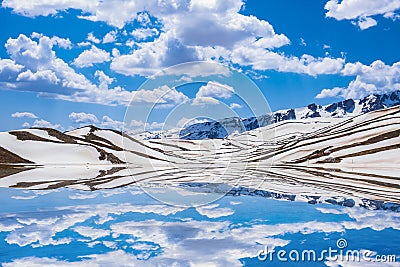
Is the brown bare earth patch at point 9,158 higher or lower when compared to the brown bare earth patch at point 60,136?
lower

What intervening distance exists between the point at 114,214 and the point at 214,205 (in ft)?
25.0

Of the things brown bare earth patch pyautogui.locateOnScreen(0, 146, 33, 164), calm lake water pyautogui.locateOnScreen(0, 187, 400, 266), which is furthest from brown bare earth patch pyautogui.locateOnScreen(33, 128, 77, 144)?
calm lake water pyautogui.locateOnScreen(0, 187, 400, 266)

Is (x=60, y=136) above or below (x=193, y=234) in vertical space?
Result: above

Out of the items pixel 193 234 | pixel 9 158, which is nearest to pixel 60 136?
pixel 9 158

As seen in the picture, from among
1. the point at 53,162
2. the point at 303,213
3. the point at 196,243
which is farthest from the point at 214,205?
the point at 53,162

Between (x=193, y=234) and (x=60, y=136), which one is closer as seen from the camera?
(x=193, y=234)

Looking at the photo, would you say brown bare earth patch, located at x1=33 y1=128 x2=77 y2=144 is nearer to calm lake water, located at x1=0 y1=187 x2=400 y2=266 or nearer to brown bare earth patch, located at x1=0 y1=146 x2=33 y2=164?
brown bare earth patch, located at x1=0 y1=146 x2=33 y2=164

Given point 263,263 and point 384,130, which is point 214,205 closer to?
point 263,263

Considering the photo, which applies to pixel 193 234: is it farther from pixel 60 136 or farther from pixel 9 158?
pixel 60 136

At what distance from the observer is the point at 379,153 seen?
108500mm

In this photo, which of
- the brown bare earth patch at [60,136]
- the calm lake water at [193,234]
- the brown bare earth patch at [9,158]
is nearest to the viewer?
the calm lake water at [193,234]

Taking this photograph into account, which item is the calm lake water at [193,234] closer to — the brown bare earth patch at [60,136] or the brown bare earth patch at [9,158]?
the brown bare earth patch at [9,158]

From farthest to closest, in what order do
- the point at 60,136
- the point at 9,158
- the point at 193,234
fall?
the point at 60,136 < the point at 9,158 < the point at 193,234

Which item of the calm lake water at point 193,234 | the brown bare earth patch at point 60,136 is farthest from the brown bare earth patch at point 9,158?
the calm lake water at point 193,234
